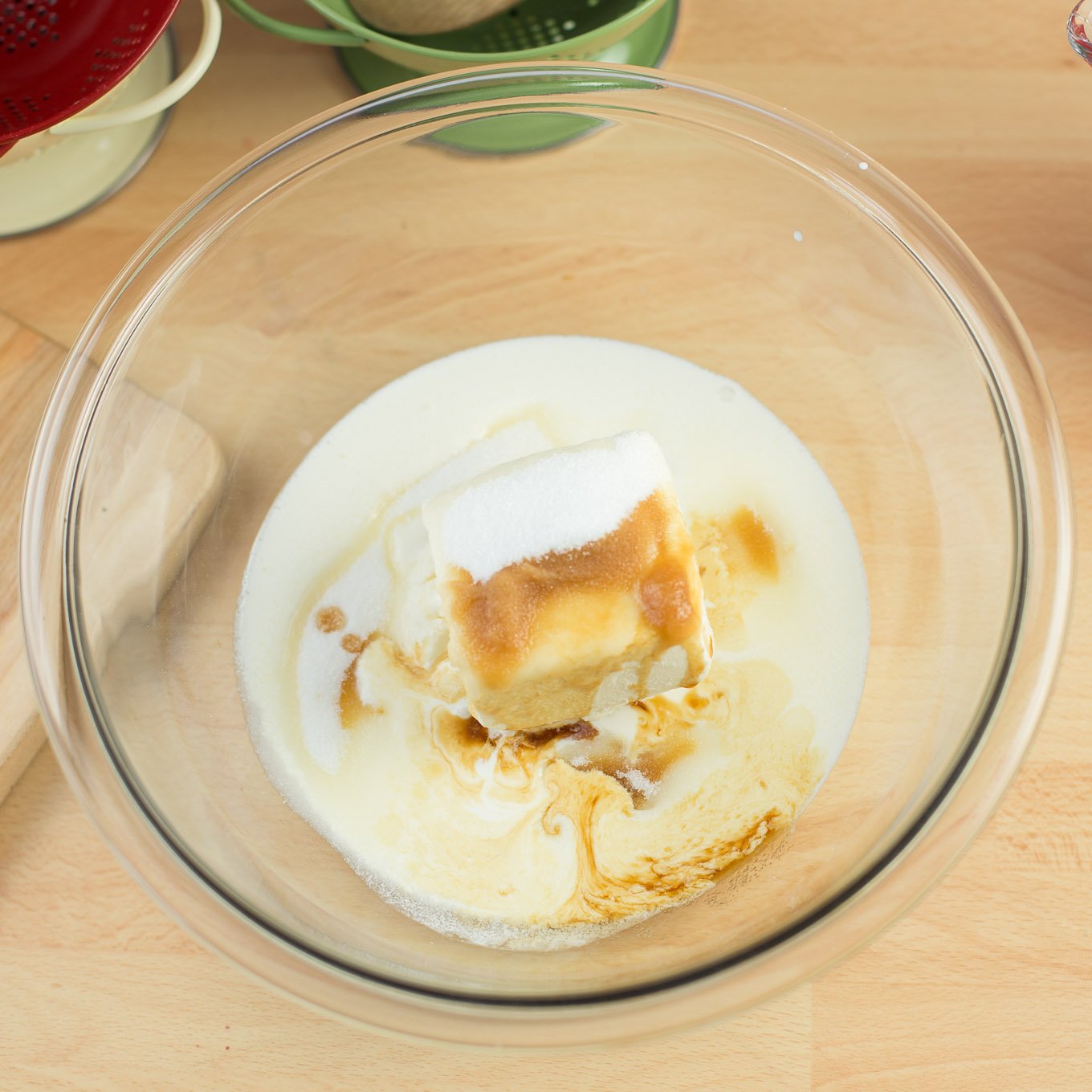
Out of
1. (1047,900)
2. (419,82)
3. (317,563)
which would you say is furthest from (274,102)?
(1047,900)

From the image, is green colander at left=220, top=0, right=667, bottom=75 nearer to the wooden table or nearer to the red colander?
the red colander

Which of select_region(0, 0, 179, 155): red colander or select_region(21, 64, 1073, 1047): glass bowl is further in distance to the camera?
select_region(0, 0, 179, 155): red colander

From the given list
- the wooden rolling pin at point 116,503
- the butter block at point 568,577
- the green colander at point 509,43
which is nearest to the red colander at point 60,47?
the green colander at point 509,43

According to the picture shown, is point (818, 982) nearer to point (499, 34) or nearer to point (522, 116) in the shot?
point (522, 116)

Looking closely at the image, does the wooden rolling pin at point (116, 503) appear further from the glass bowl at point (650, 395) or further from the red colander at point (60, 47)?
the red colander at point (60, 47)

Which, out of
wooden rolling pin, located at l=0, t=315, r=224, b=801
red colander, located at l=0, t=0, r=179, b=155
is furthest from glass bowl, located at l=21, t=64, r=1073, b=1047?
red colander, located at l=0, t=0, r=179, b=155

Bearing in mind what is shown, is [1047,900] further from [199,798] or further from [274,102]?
[274,102]

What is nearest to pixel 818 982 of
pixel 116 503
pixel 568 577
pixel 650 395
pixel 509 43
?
pixel 568 577
